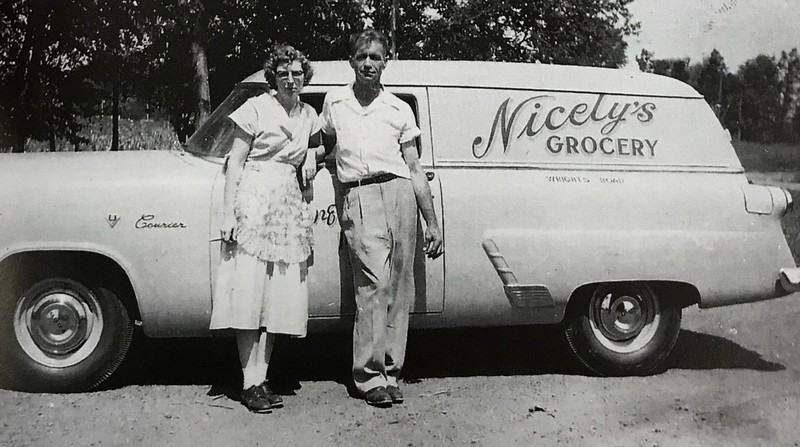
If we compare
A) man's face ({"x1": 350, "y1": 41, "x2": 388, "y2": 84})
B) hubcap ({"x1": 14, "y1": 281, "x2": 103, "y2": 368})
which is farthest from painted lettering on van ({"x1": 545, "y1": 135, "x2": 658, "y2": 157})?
hubcap ({"x1": 14, "y1": 281, "x2": 103, "y2": 368})

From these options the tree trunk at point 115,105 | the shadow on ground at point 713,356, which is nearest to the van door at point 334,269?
the shadow on ground at point 713,356

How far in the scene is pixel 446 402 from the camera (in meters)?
4.00

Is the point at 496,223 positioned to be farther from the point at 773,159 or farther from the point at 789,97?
the point at 773,159

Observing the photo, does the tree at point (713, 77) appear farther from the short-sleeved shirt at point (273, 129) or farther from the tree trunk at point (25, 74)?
the tree trunk at point (25, 74)

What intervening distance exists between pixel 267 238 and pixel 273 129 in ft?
1.77

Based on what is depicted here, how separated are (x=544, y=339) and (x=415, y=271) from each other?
65.7 inches

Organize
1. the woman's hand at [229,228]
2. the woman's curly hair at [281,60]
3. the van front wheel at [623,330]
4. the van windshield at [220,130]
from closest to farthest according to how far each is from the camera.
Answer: the woman's hand at [229,228] < the woman's curly hair at [281,60] < the van windshield at [220,130] < the van front wheel at [623,330]

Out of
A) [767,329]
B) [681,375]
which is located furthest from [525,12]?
[681,375]

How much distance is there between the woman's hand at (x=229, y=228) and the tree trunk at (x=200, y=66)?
5068 mm

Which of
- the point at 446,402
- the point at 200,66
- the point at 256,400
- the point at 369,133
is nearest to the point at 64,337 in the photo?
the point at 256,400

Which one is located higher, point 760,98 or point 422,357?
point 760,98

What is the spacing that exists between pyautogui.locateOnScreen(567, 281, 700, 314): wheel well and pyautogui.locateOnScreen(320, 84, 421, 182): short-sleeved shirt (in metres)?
1.27

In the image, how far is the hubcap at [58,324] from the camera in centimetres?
→ 392

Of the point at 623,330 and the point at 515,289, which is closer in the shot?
the point at 515,289
